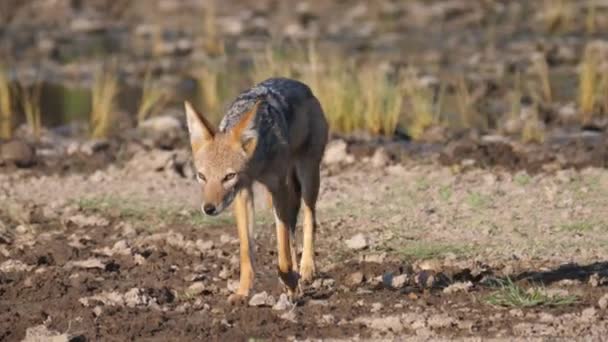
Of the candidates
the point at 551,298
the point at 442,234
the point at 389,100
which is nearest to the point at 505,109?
the point at 389,100

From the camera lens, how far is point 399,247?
10938mm

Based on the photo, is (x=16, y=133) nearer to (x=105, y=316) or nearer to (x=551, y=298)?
(x=105, y=316)

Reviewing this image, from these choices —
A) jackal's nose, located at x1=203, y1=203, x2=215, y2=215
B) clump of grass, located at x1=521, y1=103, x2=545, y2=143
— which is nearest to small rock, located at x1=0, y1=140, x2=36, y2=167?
clump of grass, located at x1=521, y1=103, x2=545, y2=143

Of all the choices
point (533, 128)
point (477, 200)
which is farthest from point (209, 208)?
point (533, 128)

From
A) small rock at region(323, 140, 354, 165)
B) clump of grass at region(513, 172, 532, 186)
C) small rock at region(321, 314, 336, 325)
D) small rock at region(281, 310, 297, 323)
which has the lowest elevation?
small rock at region(323, 140, 354, 165)

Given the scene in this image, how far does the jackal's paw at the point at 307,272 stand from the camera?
33.2 feet

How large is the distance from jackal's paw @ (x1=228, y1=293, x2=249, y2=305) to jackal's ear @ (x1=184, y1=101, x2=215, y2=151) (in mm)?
985

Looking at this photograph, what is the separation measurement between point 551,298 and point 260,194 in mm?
4066

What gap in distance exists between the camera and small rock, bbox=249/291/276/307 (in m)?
9.33

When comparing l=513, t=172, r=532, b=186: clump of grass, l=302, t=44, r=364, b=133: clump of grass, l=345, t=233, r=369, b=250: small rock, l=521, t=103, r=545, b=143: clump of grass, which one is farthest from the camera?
l=302, t=44, r=364, b=133: clump of grass

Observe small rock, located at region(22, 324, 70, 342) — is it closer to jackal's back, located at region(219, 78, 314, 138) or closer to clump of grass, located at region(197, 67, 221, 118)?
jackal's back, located at region(219, 78, 314, 138)

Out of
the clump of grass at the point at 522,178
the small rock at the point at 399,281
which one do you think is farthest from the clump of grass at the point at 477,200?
the small rock at the point at 399,281

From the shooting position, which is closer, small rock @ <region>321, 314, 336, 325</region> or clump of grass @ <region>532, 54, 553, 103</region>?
small rock @ <region>321, 314, 336, 325</region>

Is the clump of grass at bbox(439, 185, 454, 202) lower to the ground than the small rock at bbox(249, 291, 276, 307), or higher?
lower
